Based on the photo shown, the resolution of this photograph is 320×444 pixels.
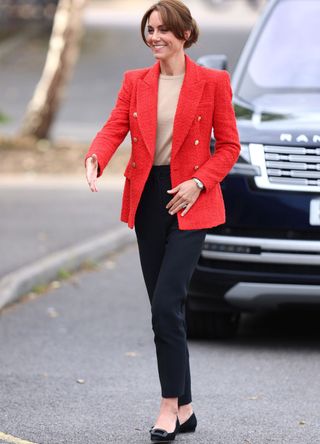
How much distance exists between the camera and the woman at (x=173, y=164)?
228 inches

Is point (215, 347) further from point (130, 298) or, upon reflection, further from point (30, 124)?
point (30, 124)

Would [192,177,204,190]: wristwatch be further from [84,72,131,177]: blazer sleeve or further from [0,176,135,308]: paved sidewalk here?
[0,176,135,308]: paved sidewalk

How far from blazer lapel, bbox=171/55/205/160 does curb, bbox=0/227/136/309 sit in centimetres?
365

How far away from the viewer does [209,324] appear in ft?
27.3

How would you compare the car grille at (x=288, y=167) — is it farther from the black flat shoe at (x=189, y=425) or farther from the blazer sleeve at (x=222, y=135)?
the black flat shoe at (x=189, y=425)

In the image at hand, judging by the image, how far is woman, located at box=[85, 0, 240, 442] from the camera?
580cm

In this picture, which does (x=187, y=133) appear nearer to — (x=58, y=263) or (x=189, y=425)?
(x=189, y=425)

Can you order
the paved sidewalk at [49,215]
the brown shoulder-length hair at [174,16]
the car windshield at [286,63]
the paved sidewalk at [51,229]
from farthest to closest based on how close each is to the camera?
the paved sidewalk at [49,215] < the paved sidewalk at [51,229] < the car windshield at [286,63] < the brown shoulder-length hair at [174,16]

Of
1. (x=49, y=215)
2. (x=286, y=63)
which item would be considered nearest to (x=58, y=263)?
(x=286, y=63)

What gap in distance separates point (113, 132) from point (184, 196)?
41 cm

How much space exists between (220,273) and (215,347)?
538 millimetres

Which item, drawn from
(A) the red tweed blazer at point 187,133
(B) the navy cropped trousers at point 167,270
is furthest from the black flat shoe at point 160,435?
(A) the red tweed blazer at point 187,133

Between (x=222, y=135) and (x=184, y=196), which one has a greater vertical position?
(x=222, y=135)

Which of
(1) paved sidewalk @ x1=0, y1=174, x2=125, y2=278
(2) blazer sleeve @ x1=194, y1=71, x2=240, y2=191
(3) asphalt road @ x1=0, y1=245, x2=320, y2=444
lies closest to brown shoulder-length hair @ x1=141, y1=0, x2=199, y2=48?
(2) blazer sleeve @ x1=194, y1=71, x2=240, y2=191
